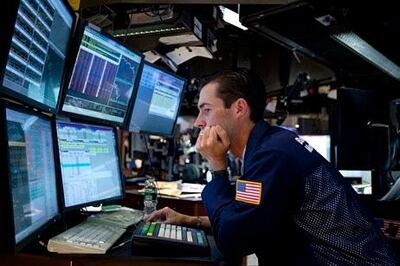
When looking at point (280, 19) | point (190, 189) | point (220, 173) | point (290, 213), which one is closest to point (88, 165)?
point (220, 173)

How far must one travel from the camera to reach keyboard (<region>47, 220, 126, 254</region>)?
1093mm

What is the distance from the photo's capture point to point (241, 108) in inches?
59.4

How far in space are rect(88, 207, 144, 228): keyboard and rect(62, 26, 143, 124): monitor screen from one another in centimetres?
42

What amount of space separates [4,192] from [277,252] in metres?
0.77

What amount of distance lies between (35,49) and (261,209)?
79cm

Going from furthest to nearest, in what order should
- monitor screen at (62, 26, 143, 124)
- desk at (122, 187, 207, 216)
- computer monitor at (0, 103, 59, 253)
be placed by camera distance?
1. desk at (122, 187, 207, 216)
2. monitor screen at (62, 26, 143, 124)
3. computer monitor at (0, 103, 59, 253)

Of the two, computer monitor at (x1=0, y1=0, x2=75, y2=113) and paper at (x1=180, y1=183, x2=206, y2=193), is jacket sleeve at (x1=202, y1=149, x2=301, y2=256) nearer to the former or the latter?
computer monitor at (x1=0, y1=0, x2=75, y2=113)

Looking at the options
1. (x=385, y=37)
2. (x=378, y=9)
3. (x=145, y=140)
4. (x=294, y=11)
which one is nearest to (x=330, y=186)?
(x=294, y=11)

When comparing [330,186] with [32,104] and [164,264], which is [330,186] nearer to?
[164,264]

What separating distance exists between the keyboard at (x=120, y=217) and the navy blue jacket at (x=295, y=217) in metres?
0.42

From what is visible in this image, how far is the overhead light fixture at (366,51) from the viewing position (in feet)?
7.47

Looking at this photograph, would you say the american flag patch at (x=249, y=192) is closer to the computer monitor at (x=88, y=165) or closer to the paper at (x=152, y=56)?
the computer monitor at (x=88, y=165)

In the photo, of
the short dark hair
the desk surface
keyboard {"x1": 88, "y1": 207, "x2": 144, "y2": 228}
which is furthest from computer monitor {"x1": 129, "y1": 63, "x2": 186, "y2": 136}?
the desk surface

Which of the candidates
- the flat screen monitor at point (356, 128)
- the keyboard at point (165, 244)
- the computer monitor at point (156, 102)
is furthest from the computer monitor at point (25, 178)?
the flat screen monitor at point (356, 128)
